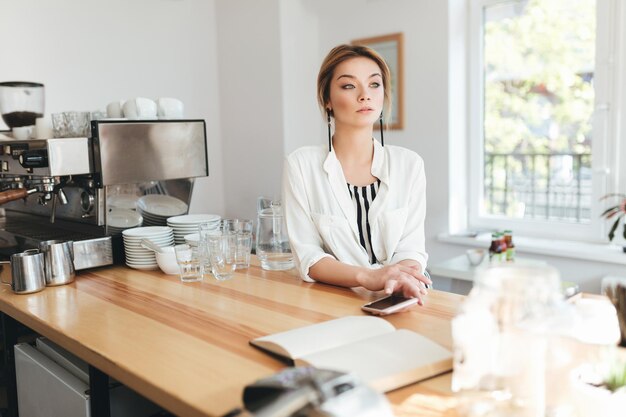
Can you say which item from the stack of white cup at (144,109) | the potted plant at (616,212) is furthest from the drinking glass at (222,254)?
the potted plant at (616,212)

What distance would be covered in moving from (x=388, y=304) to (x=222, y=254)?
2.04ft

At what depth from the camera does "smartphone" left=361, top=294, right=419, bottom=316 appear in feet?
4.65

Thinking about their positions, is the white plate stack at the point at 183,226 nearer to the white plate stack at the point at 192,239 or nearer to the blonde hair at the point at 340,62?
the white plate stack at the point at 192,239

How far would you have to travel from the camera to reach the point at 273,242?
2039 millimetres

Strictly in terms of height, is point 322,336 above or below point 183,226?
below

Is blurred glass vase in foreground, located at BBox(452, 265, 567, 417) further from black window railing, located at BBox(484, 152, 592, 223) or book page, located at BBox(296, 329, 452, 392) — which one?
black window railing, located at BBox(484, 152, 592, 223)

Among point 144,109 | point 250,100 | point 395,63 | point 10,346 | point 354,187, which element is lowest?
point 10,346

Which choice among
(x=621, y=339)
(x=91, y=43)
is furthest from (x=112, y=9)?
(x=621, y=339)

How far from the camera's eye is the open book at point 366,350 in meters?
1.03

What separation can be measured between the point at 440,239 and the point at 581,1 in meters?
1.54

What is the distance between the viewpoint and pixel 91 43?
3645 mm

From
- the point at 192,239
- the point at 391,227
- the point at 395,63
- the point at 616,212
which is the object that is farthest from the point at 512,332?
the point at 395,63

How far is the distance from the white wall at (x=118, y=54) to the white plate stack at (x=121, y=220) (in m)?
1.63

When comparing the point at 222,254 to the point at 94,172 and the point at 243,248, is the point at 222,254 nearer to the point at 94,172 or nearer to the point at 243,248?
the point at 243,248
